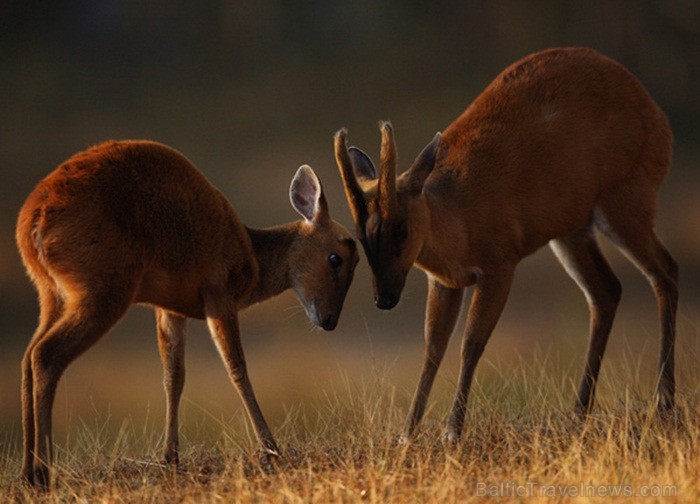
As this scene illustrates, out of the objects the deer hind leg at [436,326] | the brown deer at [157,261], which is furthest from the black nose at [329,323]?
the deer hind leg at [436,326]

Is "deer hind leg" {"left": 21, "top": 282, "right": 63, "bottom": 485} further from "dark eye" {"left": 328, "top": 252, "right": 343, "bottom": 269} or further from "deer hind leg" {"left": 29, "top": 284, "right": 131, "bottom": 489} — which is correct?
"dark eye" {"left": 328, "top": 252, "right": 343, "bottom": 269}

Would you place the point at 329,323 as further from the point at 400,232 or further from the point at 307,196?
the point at 400,232

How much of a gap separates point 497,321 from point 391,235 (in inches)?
43.4

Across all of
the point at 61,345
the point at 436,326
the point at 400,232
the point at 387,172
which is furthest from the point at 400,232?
the point at 61,345

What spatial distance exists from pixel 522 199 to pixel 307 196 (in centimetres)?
153

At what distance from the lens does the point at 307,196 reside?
9086 mm

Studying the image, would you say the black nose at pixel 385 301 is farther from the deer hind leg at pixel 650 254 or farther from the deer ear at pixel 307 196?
the deer hind leg at pixel 650 254

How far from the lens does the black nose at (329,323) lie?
9000 mm

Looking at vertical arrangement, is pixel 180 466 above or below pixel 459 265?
below

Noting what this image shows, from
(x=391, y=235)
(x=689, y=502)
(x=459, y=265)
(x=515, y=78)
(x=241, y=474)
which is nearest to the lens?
(x=689, y=502)

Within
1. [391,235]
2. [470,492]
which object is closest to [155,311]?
[391,235]

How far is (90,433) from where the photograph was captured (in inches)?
356

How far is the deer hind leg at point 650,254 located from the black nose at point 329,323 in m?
2.12

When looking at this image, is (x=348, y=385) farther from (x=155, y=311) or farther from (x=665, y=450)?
(x=665, y=450)
